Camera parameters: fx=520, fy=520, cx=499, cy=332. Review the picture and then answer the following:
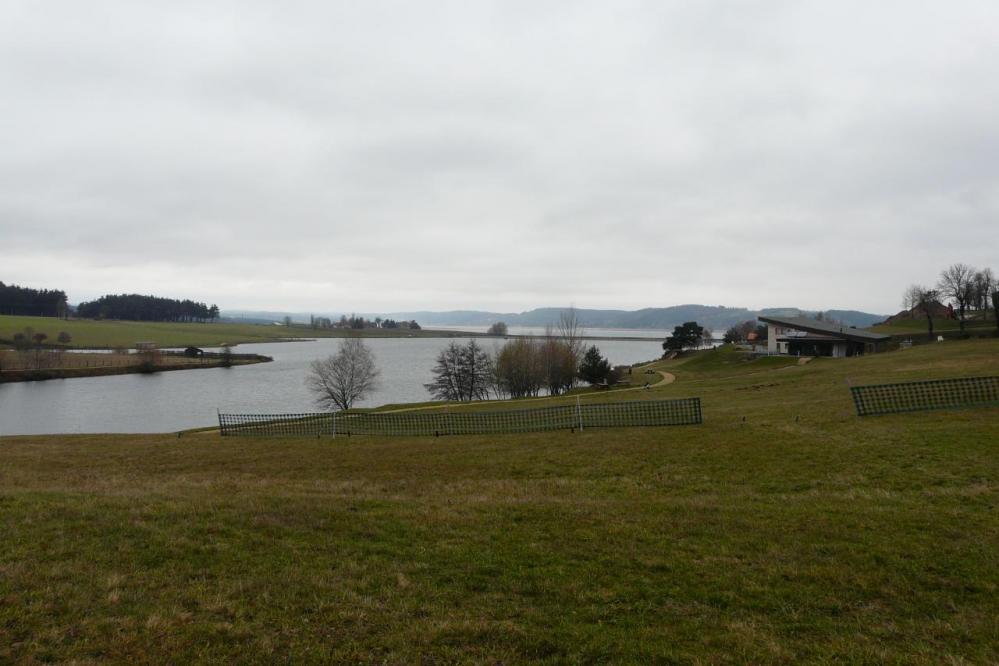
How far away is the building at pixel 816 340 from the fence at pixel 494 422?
43667 mm

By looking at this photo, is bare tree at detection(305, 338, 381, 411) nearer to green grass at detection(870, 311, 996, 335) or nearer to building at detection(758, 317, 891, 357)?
building at detection(758, 317, 891, 357)

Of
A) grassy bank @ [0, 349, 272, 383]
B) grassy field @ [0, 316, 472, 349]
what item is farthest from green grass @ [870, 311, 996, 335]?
grassy field @ [0, 316, 472, 349]

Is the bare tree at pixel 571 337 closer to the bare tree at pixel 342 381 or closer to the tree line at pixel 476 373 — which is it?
the tree line at pixel 476 373

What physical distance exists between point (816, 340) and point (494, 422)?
5021cm

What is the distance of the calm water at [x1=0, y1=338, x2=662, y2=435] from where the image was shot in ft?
159

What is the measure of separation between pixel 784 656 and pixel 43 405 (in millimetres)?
77919

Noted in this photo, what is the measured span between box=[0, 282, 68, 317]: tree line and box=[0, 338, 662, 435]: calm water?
4085 inches

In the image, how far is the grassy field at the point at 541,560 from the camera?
193 inches

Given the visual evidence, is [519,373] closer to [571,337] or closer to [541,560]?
[571,337]

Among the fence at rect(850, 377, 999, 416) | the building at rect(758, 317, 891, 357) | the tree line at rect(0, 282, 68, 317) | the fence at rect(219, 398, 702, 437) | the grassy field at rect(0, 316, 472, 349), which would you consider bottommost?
the fence at rect(219, 398, 702, 437)

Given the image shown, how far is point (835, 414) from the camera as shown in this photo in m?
17.2

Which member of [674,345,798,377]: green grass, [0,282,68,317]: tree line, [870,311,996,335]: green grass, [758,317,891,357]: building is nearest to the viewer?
[674,345,798,377]: green grass

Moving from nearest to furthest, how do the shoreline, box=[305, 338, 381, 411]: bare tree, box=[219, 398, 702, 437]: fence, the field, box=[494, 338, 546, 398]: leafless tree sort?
box=[219, 398, 702, 437]: fence < box=[305, 338, 381, 411]: bare tree < box=[494, 338, 546, 398]: leafless tree < the field < the shoreline

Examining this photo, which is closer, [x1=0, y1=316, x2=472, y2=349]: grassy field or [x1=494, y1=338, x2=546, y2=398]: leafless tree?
[x1=494, y1=338, x2=546, y2=398]: leafless tree
